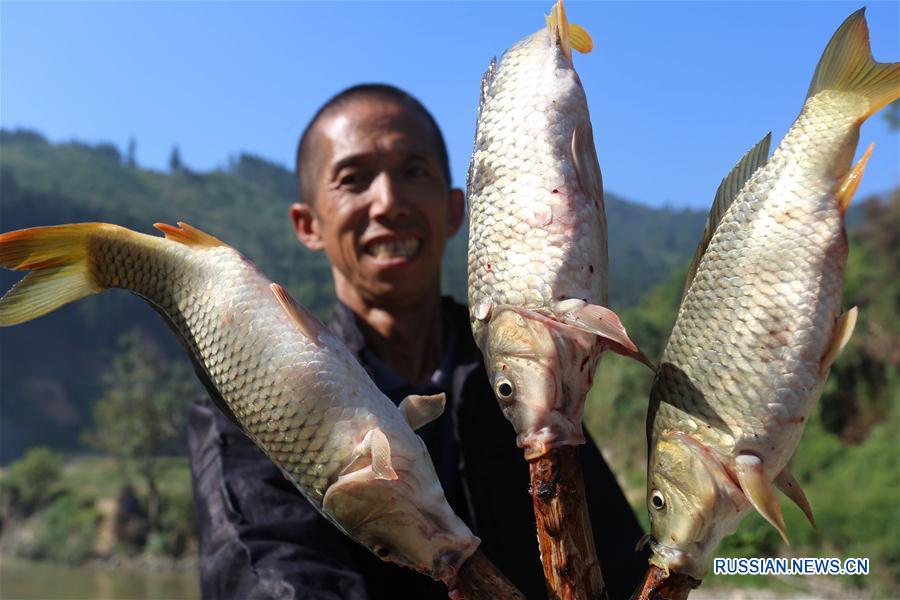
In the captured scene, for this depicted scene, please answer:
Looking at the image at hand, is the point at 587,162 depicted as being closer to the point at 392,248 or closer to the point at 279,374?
the point at 279,374

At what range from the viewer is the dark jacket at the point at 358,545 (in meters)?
1.60

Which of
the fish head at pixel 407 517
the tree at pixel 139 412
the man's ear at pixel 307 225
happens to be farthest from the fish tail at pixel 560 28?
the tree at pixel 139 412

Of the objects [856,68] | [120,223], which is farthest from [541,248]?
[120,223]

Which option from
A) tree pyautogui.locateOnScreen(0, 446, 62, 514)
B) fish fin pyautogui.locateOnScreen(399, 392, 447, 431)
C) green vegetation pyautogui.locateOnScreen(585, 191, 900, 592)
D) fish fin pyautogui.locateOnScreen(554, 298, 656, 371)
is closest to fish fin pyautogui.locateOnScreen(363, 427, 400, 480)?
fish fin pyautogui.locateOnScreen(399, 392, 447, 431)

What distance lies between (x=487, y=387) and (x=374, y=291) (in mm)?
405

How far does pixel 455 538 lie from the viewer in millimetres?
1045

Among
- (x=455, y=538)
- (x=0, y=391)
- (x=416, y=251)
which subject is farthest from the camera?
(x=0, y=391)

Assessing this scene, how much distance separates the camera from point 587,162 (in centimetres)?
112

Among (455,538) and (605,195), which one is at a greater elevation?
(605,195)

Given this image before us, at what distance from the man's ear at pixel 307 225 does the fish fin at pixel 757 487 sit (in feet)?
4.93

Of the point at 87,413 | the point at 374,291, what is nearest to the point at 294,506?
the point at 374,291

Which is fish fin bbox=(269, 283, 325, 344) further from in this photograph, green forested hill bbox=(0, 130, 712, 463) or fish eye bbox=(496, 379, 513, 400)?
green forested hill bbox=(0, 130, 712, 463)

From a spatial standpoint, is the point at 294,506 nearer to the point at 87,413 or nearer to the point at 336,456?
the point at 336,456

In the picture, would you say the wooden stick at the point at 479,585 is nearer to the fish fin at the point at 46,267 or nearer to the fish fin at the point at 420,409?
the fish fin at the point at 420,409
